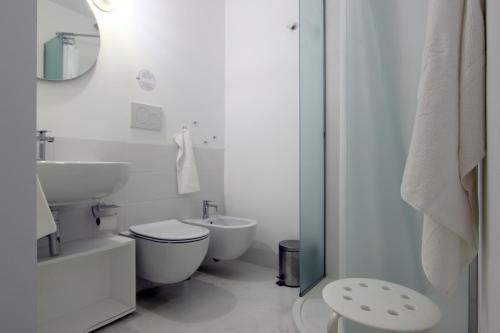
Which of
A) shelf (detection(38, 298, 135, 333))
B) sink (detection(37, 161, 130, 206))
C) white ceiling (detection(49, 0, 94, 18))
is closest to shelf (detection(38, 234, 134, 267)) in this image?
sink (detection(37, 161, 130, 206))

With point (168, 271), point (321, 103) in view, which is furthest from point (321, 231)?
point (168, 271)

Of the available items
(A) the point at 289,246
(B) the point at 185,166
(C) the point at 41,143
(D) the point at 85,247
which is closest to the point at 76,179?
(C) the point at 41,143

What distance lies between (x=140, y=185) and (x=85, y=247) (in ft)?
1.75

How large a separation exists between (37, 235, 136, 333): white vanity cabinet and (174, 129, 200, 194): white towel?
607mm

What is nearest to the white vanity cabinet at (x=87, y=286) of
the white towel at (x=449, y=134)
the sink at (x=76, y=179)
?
the sink at (x=76, y=179)

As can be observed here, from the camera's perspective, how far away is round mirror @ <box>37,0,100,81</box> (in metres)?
1.45

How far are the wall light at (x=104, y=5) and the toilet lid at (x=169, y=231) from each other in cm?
136

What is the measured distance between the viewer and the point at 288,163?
222 centimetres

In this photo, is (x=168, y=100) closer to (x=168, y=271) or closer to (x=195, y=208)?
(x=195, y=208)

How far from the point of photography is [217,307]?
1639 mm

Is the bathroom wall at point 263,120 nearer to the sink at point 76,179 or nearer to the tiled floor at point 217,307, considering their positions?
the tiled floor at point 217,307

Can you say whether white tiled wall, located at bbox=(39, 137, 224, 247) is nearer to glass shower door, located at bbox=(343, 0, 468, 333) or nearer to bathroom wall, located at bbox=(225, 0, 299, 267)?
bathroom wall, located at bbox=(225, 0, 299, 267)

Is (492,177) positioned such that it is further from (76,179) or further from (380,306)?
(76,179)

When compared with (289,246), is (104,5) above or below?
above
